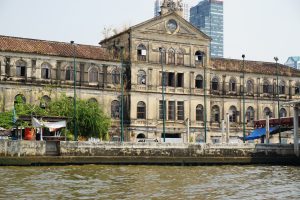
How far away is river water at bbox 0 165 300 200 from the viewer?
24.4 metres

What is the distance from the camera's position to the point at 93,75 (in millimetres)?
60281

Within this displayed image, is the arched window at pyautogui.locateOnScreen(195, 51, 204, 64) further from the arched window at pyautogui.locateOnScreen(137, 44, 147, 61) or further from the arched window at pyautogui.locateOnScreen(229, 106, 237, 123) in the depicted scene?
the arched window at pyautogui.locateOnScreen(229, 106, 237, 123)

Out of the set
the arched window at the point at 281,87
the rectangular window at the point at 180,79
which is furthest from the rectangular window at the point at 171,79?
the arched window at the point at 281,87

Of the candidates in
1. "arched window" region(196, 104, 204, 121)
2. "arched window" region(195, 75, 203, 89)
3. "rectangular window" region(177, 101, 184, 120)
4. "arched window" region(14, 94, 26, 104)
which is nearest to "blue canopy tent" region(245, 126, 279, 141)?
"arched window" region(196, 104, 204, 121)

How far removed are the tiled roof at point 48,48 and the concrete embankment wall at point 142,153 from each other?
57.8 ft

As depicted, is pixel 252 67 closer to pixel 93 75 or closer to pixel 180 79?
pixel 180 79

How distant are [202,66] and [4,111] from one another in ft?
79.8

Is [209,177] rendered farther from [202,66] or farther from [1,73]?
[202,66]

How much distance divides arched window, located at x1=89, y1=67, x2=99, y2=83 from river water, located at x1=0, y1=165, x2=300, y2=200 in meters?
23.4

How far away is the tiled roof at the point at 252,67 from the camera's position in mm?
68450

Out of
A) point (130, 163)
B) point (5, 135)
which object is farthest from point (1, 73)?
point (130, 163)

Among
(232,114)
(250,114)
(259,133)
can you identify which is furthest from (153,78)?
(250,114)

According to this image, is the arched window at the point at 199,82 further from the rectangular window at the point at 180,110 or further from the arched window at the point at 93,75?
the arched window at the point at 93,75

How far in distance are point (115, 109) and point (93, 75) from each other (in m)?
4.52
